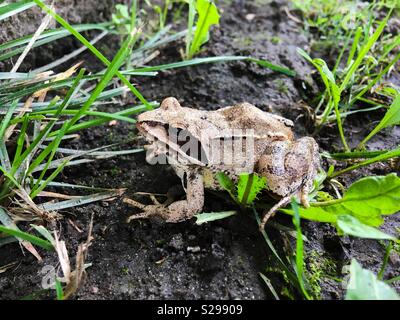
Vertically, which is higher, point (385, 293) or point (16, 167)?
point (16, 167)

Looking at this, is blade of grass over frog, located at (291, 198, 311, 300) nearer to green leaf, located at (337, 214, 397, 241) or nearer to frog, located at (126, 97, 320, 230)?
green leaf, located at (337, 214, 397, 241)

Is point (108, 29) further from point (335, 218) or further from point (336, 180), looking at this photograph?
point (335, 218)

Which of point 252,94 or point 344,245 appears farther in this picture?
point 252,94

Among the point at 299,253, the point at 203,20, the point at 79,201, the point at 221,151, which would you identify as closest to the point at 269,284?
the point at 299,253

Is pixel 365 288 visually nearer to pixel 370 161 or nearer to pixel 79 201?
pixel 370 161
